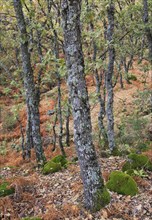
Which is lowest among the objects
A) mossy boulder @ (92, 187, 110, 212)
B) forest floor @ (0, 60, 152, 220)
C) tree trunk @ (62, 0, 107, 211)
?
forest floor @ (0, 60, 152, 220)

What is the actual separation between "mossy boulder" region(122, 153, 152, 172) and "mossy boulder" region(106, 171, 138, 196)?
109 cm

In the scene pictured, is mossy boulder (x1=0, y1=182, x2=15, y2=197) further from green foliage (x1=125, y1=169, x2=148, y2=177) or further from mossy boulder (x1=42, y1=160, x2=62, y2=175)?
green foliage (x1=125, y1=169, x2=148, y2=177)

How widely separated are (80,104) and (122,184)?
9.38 feet

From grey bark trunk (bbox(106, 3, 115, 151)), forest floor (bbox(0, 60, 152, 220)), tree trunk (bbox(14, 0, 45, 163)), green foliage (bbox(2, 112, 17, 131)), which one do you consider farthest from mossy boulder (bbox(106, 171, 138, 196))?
green foliage (bbox(2, 112, 17, 131))

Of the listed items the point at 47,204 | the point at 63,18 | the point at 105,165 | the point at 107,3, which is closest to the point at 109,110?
the point at 105,165

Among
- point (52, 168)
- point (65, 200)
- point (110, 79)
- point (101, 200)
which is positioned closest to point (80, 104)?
point (101, 200)

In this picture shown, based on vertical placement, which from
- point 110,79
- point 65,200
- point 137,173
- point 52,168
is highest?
point 110,79

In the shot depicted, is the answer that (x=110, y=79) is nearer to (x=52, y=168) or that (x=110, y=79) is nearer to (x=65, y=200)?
(x=52, y=168)

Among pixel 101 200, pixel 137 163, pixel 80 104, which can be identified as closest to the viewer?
pixel 80 104

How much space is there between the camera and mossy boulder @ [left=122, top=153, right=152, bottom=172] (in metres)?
9.28

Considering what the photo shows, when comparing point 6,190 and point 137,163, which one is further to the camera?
point 137,163

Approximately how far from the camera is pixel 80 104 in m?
6.41

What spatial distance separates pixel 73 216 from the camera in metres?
7.11

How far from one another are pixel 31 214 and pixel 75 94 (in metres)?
3.66
